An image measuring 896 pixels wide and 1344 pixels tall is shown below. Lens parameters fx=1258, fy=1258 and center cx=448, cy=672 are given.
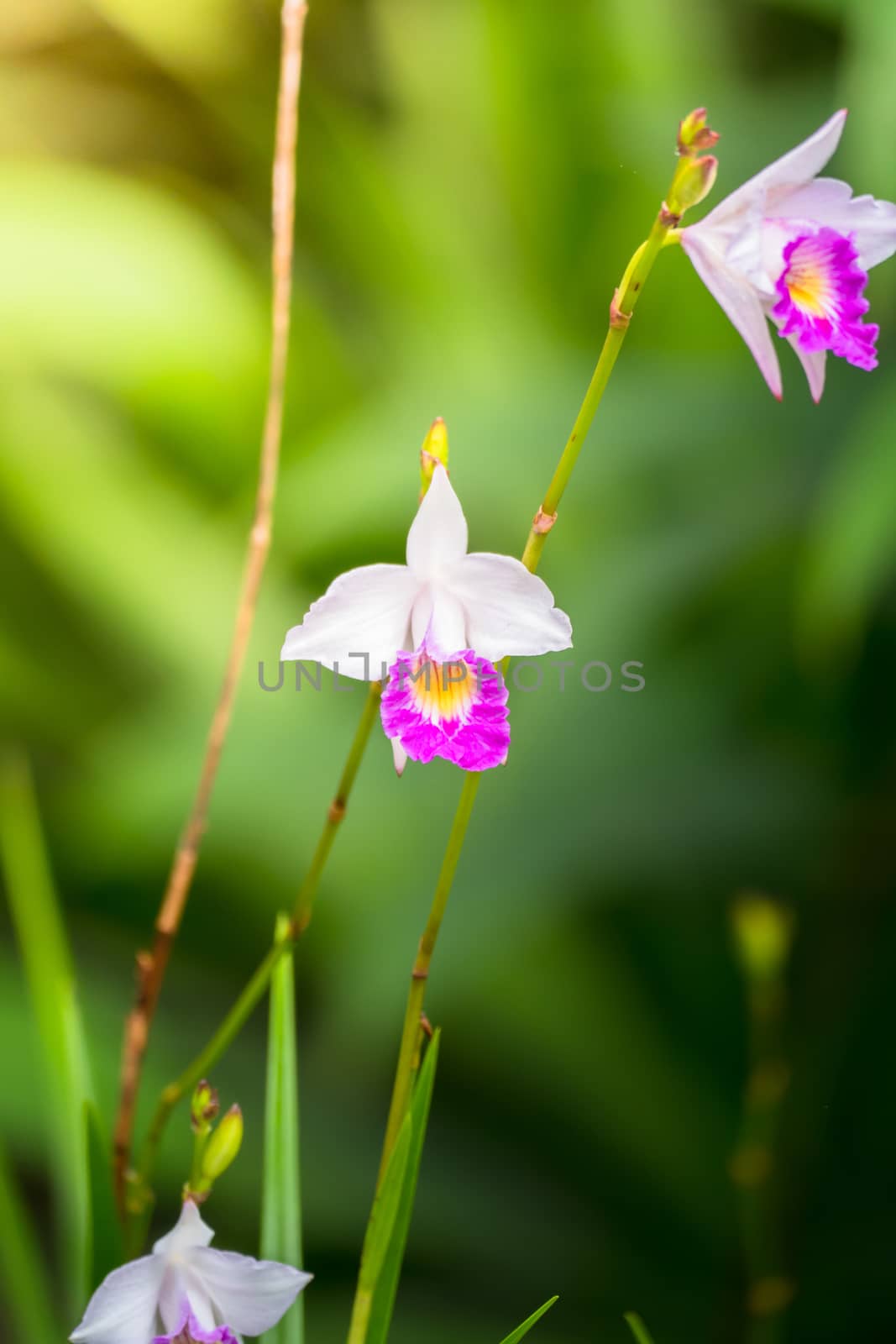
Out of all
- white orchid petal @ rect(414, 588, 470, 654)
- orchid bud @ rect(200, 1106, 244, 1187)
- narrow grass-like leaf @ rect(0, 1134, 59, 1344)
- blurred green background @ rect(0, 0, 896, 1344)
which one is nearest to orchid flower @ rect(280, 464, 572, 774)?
white orchid petal @ rect(414, 588, 470, 654)

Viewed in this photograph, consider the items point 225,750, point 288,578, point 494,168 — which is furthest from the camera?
point 494,168

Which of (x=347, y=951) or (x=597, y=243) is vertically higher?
(x=597, y=243)

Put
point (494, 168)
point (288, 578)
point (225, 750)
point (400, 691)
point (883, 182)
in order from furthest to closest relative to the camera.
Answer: point (494, 168), point (288, 578), point (225, 750), point (883, 182), point (400, 691)

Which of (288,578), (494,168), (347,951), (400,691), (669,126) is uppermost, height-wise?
(494,168)

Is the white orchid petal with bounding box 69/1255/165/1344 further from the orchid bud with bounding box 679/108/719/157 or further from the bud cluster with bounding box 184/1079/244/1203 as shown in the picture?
the orchid bud with bounding box 679/108/719/157

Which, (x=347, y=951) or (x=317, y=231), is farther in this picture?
(x=317, y=231)

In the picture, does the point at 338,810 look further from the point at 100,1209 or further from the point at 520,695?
the point at 520,695

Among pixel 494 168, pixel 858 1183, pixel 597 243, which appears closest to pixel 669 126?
pixel 597 243

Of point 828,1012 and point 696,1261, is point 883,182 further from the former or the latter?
point 696,1261
